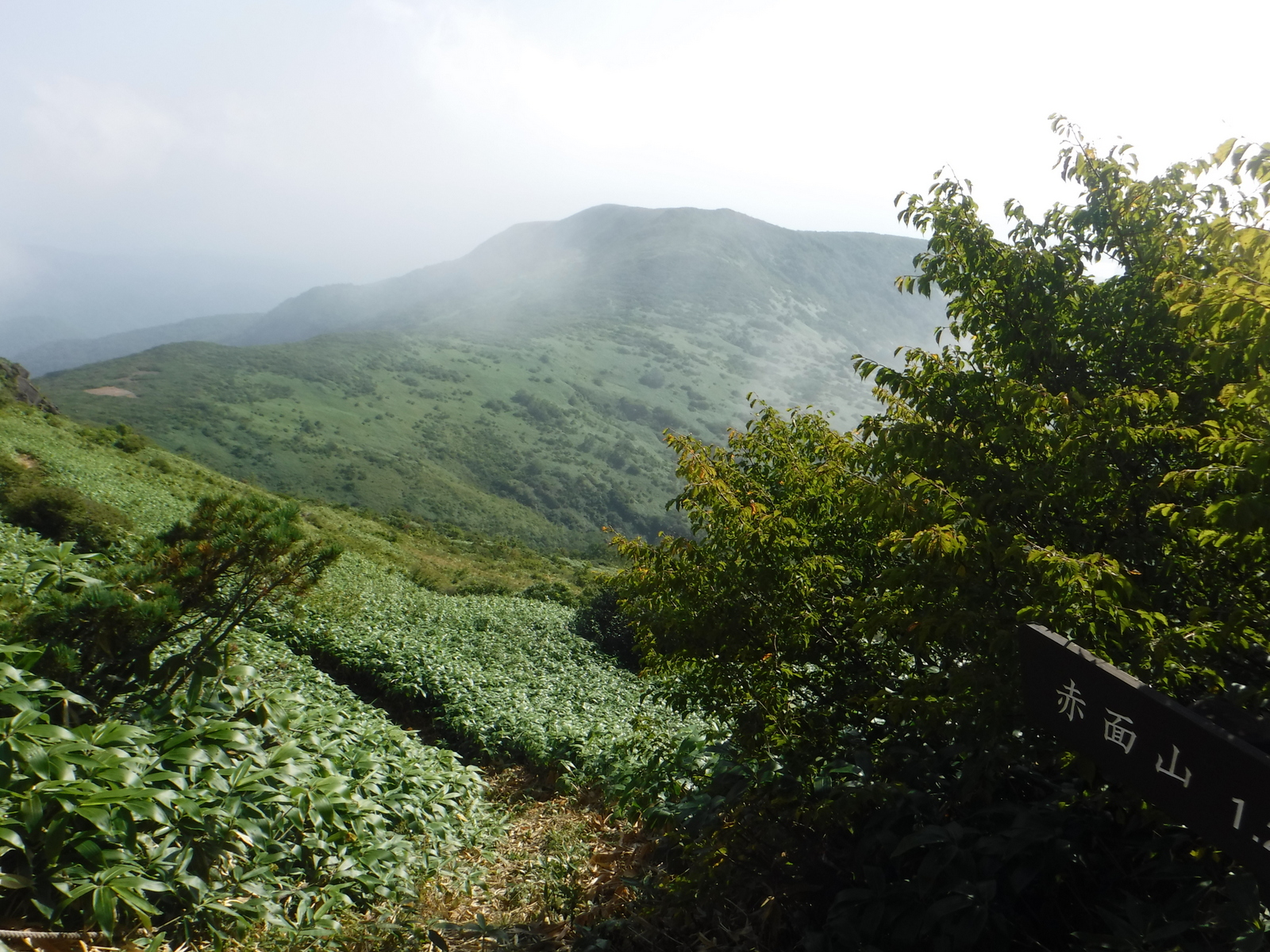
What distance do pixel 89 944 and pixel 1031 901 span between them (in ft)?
12.2

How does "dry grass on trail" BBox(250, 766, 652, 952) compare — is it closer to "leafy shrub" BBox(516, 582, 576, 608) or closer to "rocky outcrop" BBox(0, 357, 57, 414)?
"leafy shrub" BBox(516, 582, 576, 608)

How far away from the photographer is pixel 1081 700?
82.4 inches

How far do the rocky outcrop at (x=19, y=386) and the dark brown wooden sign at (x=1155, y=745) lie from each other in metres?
43.4

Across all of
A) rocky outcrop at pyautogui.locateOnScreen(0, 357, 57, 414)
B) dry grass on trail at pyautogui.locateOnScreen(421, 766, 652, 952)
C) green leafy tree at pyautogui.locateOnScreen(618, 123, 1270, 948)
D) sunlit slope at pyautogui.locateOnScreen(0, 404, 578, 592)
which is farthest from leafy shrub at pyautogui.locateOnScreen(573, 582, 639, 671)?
rocky outcrop at pyautogui.locateOnScreen(0, 357, 57, 414)

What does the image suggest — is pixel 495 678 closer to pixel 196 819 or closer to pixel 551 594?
pixel 196 819

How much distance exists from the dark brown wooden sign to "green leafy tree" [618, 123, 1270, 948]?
0.88 feet

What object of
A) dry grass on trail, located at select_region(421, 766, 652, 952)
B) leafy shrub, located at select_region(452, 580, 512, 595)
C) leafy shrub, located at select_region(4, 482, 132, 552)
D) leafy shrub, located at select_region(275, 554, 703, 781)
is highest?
leafy shrub, located at select_region(4, 482, 132, 552)

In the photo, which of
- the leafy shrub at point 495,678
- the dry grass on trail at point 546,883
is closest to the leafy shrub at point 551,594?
the leafy shrub at point 495,678

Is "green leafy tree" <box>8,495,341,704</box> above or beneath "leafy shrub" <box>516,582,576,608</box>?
above

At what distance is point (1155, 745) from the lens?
6.10 feet

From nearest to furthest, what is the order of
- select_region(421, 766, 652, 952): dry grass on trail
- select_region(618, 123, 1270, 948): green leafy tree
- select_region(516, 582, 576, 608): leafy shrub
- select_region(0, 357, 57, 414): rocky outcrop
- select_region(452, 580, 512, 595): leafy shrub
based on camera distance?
1. select_region(618, 123, 1270, 948): green leafy tree
2. select_region(421, 766, 652, 952): dry grass on trail
3. select_region(516, 582, 576, 608): leafy shrub
4. select_region(452, 580, 512, 595): leafy shrub
5. select_region(0, 357, 57, 414): rocky outcrop

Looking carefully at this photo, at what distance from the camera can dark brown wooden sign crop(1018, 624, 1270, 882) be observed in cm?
164

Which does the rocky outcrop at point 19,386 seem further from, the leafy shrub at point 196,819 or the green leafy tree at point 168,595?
the leafy shrub at point 196,819

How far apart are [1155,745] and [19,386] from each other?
48.5 metres
